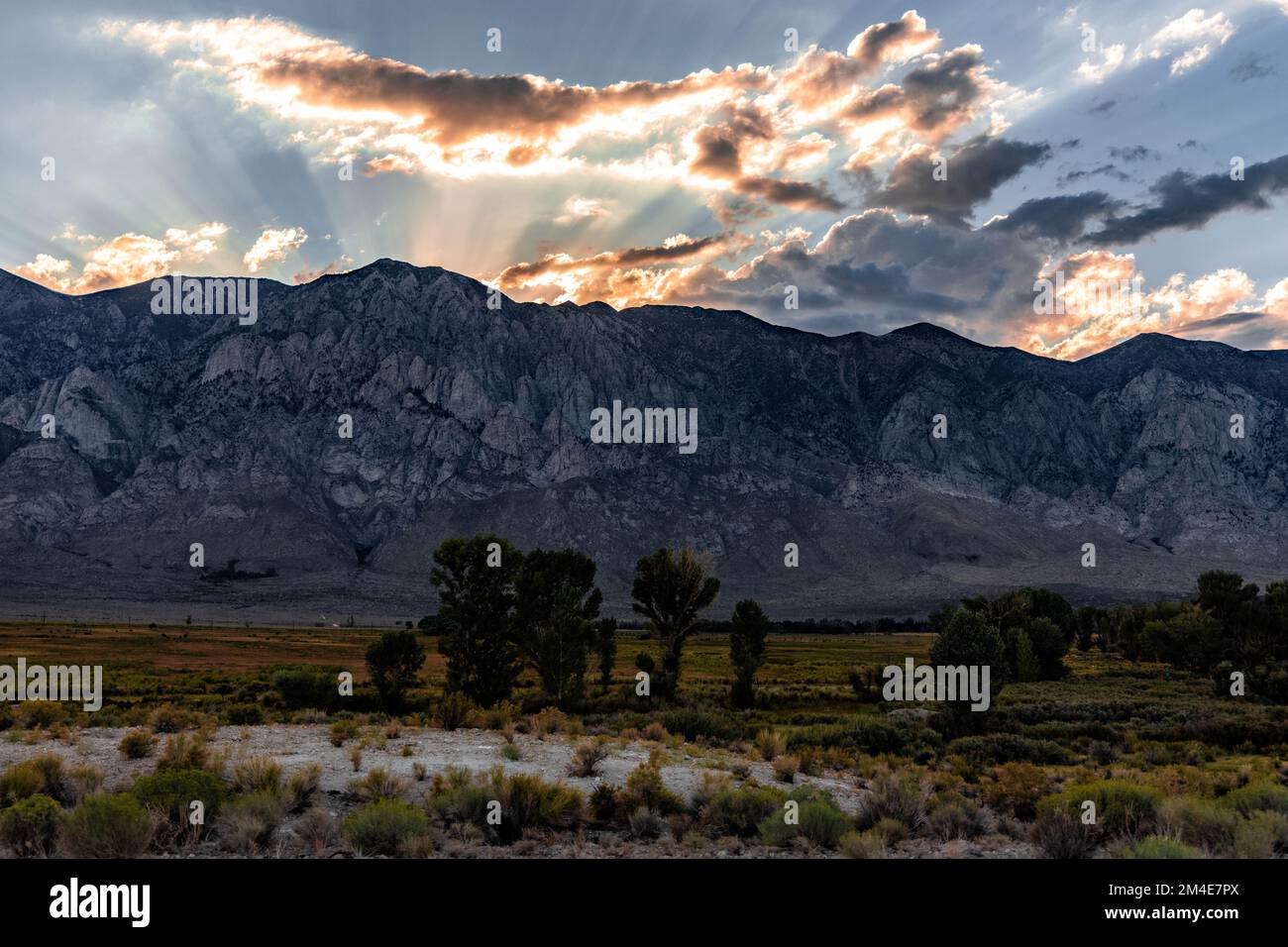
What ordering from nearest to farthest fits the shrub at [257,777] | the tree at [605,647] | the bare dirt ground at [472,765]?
the bare dirt ground at [472,765] < the shrub at [257,777] < the tree at [605,647]

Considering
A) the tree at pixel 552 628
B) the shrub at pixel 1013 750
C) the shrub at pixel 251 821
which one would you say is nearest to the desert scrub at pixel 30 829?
the shrub at pixel 251 821

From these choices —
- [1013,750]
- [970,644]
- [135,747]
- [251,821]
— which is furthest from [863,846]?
[970,644]

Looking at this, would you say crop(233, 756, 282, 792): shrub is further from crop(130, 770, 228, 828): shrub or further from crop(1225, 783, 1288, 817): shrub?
crop(1225, 783, 1288, 817): shrub

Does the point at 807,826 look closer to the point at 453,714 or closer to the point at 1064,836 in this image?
the point at 1064,836

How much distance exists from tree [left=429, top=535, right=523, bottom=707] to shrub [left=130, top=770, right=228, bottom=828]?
27.0m

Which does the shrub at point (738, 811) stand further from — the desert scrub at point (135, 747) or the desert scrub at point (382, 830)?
the desert scrub at point (135, 747)

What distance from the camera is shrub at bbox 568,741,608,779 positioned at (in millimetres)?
21156

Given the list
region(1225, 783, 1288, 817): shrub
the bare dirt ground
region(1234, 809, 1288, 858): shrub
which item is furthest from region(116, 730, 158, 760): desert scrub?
region(1225, 783, 1288, 817): shrub

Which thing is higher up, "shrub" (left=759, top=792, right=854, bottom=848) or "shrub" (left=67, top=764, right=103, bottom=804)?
"shrub" (left=67, top=764, right=103, bottom=804)

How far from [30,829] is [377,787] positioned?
5.71 metres

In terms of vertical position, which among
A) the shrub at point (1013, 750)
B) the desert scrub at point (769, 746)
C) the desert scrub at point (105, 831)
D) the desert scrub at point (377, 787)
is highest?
the desert scrub at point (105, 831)

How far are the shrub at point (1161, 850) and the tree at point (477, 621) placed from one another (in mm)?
32866

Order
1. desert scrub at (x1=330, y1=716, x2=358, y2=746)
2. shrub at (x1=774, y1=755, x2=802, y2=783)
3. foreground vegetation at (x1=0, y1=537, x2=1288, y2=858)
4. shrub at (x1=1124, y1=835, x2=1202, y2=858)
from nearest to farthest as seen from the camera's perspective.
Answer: shrub at (x1=1124, y1=835, x2=1202, y2=858), foreground vegetation at (x1=0, y1=537, x2=1288, y2=858), shrub at (x1=774, y1=755, x2=802, y2=783), desert scrub at (x1=330, y1=716, x2=358, y2=746)

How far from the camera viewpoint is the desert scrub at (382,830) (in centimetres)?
1406
